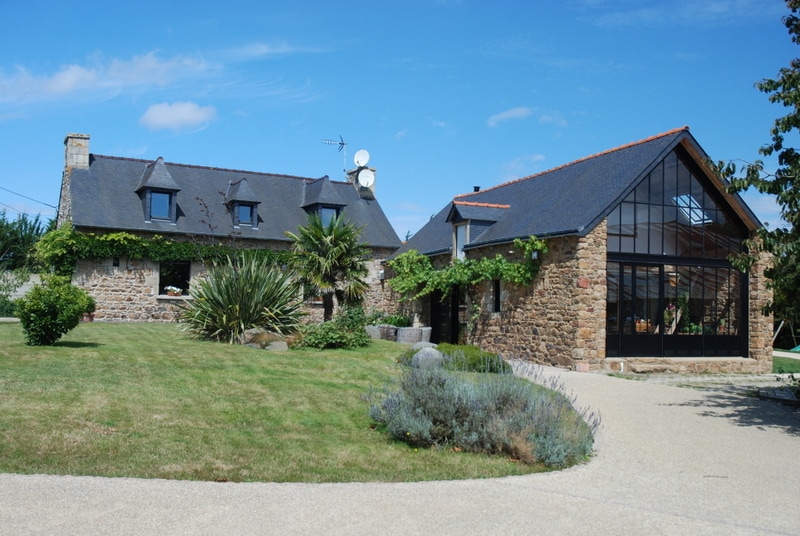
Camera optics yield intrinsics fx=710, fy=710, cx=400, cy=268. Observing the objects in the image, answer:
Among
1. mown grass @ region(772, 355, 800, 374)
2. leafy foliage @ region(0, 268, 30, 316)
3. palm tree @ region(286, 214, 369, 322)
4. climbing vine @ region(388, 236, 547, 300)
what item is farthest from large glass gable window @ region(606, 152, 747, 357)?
leafy foliage @ region(0, 268, 30, 316)

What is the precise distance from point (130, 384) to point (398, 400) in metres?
4.31

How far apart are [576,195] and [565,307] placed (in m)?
3.29

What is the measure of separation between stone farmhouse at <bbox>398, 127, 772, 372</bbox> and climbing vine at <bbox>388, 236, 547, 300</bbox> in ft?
0.95

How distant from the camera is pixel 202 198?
2930 centimetres

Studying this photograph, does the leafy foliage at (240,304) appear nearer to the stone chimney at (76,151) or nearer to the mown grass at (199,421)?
the mown grass at (199,421)

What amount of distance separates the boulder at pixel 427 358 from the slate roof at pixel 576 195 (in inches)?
179

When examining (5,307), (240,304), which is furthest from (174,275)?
(240,304)

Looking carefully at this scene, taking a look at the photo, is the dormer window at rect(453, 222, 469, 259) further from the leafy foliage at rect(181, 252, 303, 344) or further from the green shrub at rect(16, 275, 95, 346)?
the green shrub at rect(16, 275, 95, 346)

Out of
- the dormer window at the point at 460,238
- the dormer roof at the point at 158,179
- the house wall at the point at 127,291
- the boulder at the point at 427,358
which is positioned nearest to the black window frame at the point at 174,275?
the house wall at the point at 127,291

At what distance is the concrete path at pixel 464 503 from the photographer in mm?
5184

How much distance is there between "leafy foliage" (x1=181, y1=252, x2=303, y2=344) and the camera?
54.5ft

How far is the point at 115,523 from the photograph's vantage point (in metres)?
5.07

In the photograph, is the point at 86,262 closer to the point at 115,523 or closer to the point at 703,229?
the point at 703,229

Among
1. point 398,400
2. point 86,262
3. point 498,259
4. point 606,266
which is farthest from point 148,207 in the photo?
point 398,400
